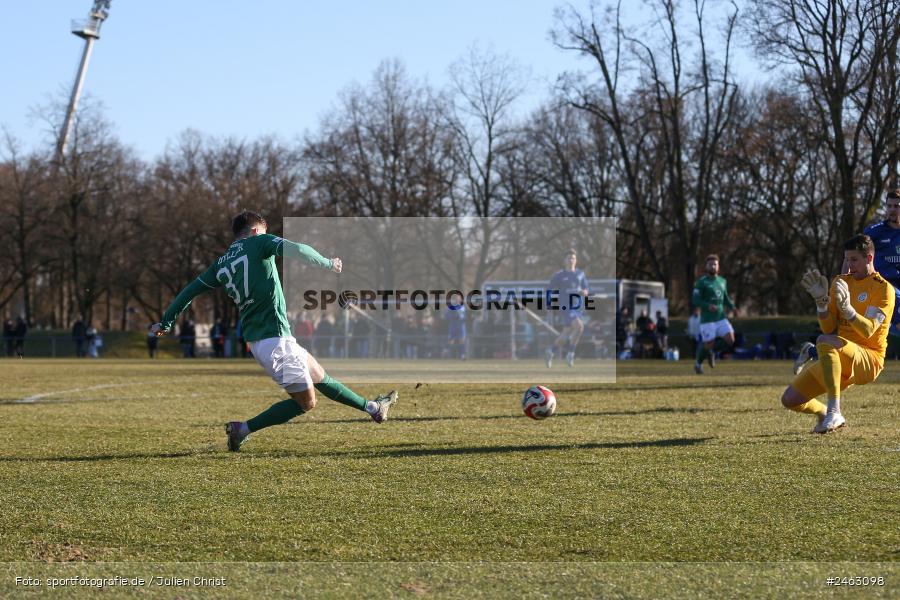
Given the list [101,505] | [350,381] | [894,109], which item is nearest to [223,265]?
[101,505]

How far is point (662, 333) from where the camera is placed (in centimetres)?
3806

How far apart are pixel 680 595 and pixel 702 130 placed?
4501 centimetres

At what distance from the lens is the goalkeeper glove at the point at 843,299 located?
342 inches

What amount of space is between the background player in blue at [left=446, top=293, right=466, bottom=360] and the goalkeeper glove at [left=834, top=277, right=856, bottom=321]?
23.3m

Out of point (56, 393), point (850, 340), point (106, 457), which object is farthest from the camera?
point (56, 393)

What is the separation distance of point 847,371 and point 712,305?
36.9 ft

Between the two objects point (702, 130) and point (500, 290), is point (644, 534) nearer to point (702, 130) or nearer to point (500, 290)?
point (500, 290)

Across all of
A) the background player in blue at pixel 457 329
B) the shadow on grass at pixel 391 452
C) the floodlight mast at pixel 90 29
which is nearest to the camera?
the shadow on grass at pixel 391 452

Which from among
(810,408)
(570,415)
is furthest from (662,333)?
(810,408)

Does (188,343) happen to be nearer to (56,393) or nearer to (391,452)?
(56,393)

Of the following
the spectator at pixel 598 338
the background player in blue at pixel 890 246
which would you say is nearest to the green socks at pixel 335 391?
the background player in blue at pixel 890 246

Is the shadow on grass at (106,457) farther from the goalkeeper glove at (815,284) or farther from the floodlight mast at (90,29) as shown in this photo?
the floodlight mast at (90,29)

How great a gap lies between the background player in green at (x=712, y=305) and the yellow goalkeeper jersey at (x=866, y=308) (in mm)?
10334

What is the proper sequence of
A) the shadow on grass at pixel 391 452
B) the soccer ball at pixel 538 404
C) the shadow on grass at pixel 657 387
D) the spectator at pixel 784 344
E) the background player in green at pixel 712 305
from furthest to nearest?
the spectator at pixel 784 344, the background player in green at pixel 712 305, the shadow on grass at pixel 657 387, the soccer ball at pixel 538 404, the shadow on grass at pixel 391 452
